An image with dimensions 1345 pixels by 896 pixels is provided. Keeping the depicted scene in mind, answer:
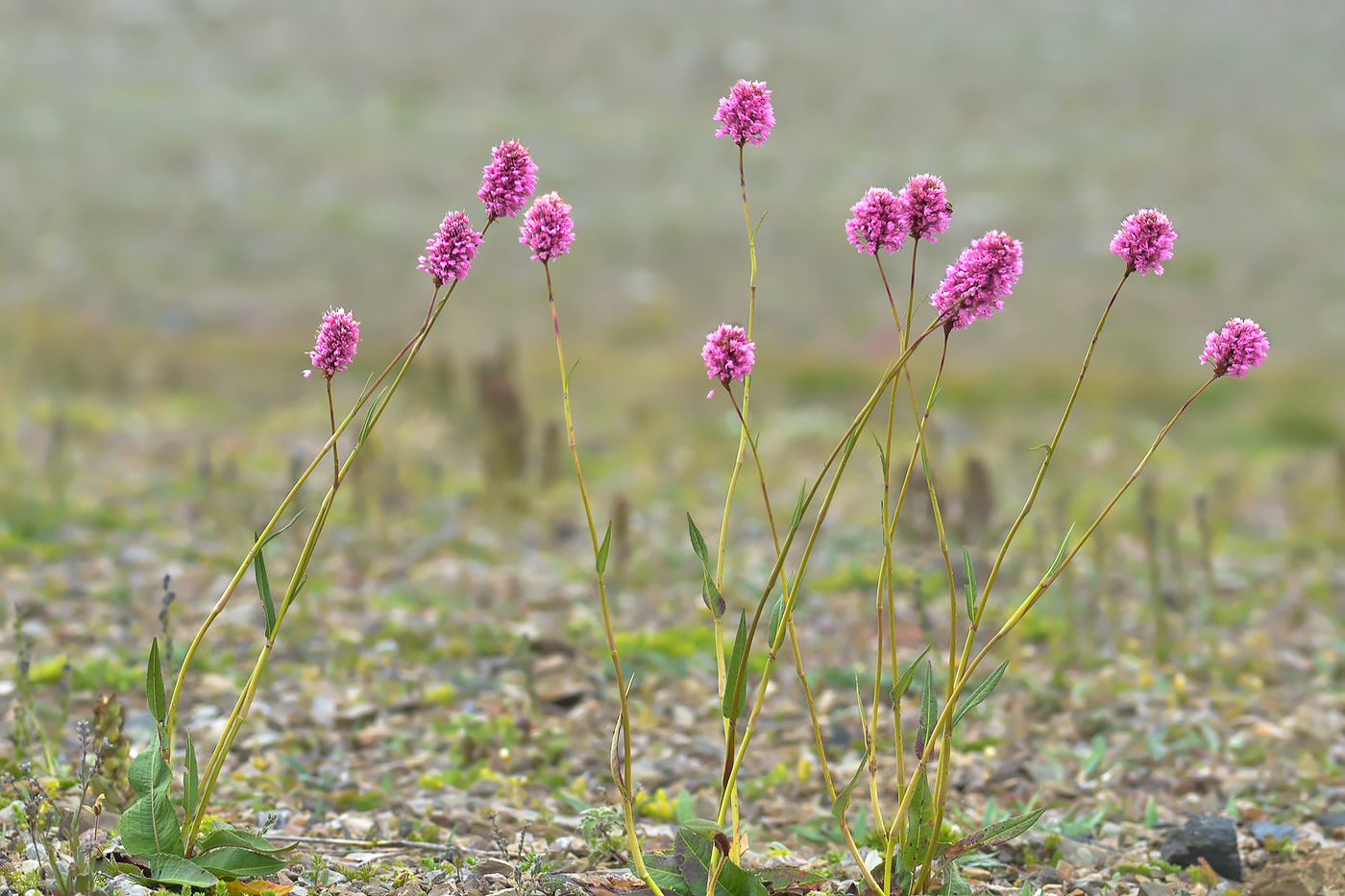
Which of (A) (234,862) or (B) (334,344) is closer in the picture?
(B) (334,344)

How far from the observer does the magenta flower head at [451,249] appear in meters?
2.12

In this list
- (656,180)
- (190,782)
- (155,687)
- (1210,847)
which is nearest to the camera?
(155,687)

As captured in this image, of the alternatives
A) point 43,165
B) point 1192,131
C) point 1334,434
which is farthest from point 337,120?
point 1334,434

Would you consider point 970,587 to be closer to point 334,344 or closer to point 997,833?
point 997,833

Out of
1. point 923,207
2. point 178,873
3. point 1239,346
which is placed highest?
point 923,207

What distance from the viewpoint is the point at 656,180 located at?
2042 cm

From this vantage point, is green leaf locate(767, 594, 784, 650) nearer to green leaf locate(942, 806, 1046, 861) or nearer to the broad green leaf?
green leaf locate(942, 806, 1046, 861)

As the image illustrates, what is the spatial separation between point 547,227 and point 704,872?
4.76 ft

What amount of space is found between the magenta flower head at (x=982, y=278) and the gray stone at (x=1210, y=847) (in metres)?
Answer: 1.96

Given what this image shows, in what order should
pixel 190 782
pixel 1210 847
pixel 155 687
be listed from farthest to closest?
pixel 1210 847
pixel 190 782
pixel 155 687

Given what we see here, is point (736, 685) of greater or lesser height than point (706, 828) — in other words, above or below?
above

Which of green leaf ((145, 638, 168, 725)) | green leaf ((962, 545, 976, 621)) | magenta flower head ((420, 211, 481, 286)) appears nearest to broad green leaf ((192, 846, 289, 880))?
green leaf ((145, 638, 168, 725))

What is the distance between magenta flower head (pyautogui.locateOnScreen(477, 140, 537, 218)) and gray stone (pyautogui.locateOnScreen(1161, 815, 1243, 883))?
2632mm

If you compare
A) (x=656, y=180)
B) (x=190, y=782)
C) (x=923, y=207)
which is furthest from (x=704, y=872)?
(x=656, y=180)
